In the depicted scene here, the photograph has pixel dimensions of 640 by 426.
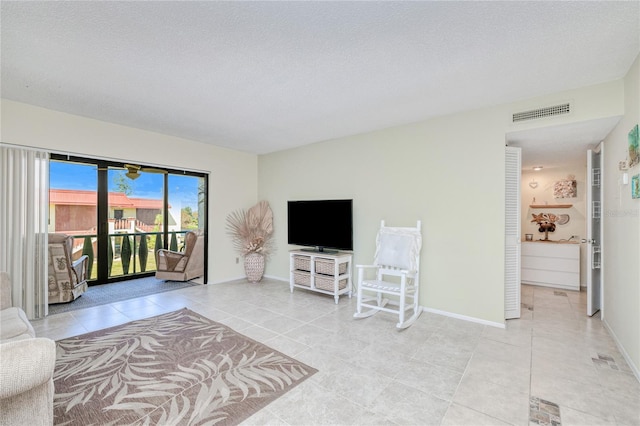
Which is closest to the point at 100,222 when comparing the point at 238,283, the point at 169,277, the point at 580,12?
the point at 169,277

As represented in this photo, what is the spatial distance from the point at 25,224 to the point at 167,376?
9.35 ft

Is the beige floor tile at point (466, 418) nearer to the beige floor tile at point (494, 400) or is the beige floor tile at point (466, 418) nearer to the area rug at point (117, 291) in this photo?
the beige floor tile at point (494, 400)

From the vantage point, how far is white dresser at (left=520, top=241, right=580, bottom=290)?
15.6ft

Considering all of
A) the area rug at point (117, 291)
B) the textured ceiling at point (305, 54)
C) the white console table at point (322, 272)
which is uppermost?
the textured ceiling at point (305, 54)

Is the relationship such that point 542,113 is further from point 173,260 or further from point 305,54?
point 173,260

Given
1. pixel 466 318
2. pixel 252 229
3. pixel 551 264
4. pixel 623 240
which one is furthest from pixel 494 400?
pixel 252 229

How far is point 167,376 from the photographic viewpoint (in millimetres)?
2209

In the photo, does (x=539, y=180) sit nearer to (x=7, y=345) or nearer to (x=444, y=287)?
(x=444, y=287)

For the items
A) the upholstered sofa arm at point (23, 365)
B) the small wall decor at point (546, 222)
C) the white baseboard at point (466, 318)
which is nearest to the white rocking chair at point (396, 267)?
the white baseboard at point (466, 318)

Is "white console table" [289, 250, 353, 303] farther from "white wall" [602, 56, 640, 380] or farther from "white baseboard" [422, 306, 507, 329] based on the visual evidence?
"white wall" [602, 56, 640, 380]

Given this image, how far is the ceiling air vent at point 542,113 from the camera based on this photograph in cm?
281

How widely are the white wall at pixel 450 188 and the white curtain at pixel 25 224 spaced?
3.93 metres

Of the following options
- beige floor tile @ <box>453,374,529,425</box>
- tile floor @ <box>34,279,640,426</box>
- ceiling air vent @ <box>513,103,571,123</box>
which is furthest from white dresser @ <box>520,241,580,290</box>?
beige floor tile @ <box>453,374,529,425</box>

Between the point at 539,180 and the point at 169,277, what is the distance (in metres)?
7.46
